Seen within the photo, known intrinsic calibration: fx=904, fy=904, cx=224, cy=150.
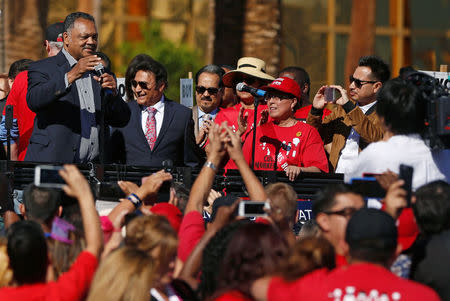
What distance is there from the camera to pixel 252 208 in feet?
14.2

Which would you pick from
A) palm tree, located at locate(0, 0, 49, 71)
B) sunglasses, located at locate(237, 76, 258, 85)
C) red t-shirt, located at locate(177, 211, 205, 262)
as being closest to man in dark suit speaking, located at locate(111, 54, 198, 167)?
sunglasses, located at locate(237, 76, 258, 85)

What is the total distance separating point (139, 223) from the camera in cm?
415

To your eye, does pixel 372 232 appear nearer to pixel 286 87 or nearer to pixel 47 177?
pixel 47 177

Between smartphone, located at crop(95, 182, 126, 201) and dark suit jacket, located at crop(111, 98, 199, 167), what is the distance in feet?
5.53

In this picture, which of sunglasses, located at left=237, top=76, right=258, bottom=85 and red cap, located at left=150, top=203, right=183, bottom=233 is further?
sunglasses, located at left=237, top=76, right=258, bottom=85

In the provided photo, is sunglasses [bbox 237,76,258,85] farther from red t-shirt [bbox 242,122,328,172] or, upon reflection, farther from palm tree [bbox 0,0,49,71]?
palm tree [bbox 0,0,49,71]

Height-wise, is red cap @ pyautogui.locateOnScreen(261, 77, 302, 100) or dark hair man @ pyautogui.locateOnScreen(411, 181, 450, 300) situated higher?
red cap @ pyautogui.locateOnScreen(261, 77, 302, 100)

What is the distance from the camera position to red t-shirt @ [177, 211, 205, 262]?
4535mm

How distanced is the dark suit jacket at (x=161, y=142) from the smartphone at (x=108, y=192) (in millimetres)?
1686

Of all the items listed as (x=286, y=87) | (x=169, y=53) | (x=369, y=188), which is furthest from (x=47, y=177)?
(x=169, y=53)

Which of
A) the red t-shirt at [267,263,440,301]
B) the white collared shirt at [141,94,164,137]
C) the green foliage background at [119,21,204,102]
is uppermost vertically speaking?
the green foliage background at [119,21,204,102]

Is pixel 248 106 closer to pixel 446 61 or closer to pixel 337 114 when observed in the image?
pixel 337 114

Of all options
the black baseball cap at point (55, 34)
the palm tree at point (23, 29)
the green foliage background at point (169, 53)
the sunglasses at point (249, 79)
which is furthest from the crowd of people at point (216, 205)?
the palm tree at point (23, 29)

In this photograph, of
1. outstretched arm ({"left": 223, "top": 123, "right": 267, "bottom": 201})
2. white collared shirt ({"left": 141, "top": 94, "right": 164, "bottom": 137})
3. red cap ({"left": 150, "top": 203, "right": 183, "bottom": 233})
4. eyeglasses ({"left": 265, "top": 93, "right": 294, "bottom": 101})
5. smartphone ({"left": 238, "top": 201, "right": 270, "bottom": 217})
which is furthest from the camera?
white collared shirt ({"left": 141, "top": 94, "right": 164, "bottom": 137})
